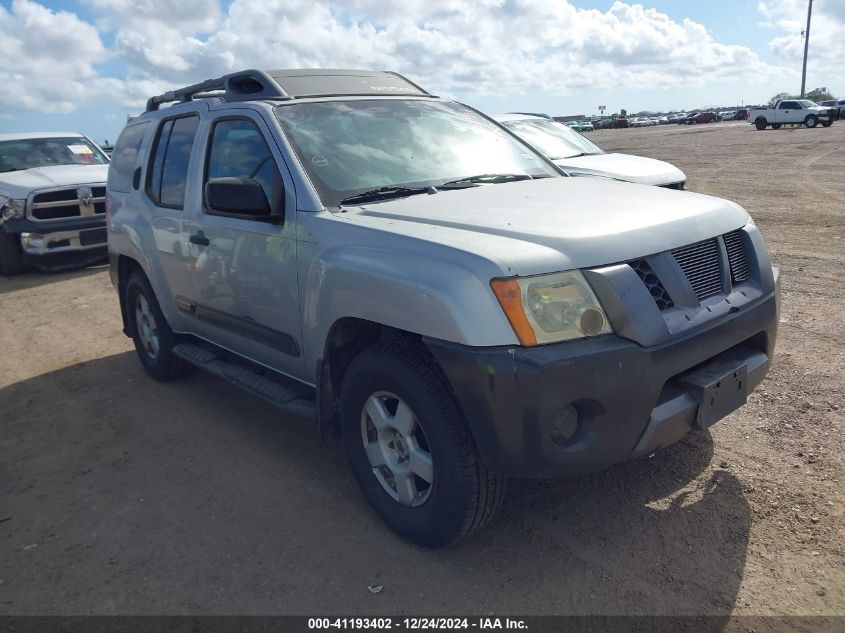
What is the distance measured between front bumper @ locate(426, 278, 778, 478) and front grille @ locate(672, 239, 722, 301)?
0.26 meters

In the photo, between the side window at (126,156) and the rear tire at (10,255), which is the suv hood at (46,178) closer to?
the rear tire at (10,255)

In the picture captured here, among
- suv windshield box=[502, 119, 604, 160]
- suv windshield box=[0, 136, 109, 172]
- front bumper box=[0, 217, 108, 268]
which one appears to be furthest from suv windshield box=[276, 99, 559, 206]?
suv windshield box=[0, 136, 109, 172]

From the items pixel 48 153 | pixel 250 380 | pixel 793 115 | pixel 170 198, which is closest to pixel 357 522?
pixel 250 380

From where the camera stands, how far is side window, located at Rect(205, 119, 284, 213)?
3615mm

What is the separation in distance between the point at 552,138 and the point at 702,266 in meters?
6.89

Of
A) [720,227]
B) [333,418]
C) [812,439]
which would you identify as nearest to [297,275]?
[333,418]

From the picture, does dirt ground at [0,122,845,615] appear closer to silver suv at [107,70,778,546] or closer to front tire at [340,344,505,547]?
front tire at [340,344,505,547]

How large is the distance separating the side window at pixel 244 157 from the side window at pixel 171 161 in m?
0.37

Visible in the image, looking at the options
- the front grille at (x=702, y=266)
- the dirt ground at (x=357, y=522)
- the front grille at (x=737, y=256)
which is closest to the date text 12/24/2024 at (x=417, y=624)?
the dirt ground at (x=357, y=522)

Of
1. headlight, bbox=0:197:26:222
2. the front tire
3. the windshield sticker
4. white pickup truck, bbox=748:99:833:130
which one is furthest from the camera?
white pickup truck, bbox=748:99:833:130

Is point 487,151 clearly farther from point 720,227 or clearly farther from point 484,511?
point 484,511

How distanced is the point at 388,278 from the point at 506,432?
786mm

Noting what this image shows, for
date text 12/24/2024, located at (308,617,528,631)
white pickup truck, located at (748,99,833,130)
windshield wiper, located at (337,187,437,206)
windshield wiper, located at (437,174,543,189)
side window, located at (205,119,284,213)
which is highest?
white pickup truck, located at (748,99,833,130)

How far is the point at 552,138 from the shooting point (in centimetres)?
952
